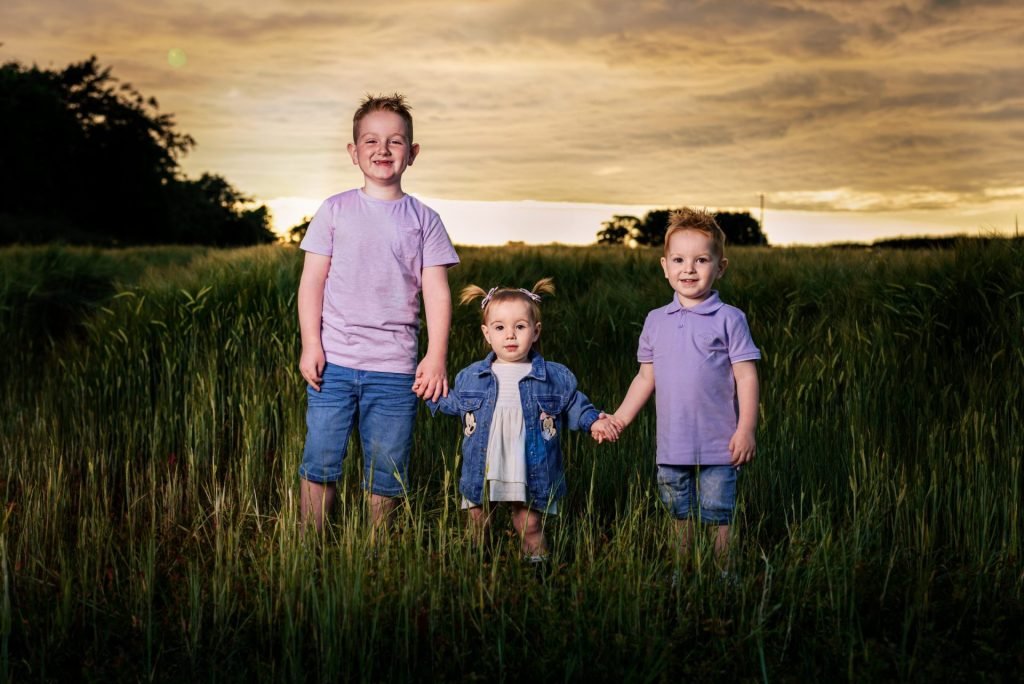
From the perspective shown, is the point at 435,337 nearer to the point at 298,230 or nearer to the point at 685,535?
the point at 685,535

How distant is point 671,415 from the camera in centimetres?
312

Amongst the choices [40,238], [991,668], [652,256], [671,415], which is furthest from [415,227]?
[40,238]

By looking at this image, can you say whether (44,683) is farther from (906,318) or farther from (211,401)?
(906,318)

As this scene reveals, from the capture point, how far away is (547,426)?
3209mm

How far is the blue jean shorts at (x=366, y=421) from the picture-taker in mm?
3377

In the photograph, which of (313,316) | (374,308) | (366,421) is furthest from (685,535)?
(313,316)

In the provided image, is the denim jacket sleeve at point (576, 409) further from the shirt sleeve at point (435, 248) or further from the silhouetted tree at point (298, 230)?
the silhouetted tree at point (298, 230)

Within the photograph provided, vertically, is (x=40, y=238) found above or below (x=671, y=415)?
above

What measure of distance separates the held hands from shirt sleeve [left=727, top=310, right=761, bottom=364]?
42cm

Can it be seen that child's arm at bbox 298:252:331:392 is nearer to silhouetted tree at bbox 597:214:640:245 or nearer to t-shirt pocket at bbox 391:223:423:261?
t-shirt pocket at bbox 391:223:423:261

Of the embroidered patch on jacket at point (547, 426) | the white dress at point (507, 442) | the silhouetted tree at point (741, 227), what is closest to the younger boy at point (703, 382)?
the embroidered patch on jacket at point (547, 426)

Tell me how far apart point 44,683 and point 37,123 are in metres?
35.9

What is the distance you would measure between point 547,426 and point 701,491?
1.78 feet

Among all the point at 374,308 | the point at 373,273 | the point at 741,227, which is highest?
the point at 741,227
